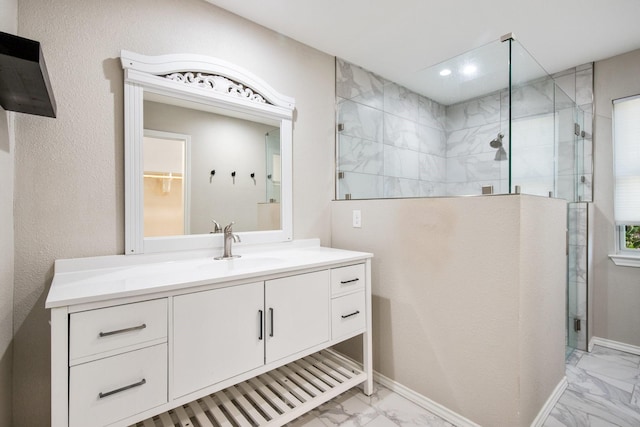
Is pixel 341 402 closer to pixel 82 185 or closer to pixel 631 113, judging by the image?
pixel 82 185

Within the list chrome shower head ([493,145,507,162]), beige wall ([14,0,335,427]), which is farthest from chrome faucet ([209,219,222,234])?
chrome shower head ([493,145,507,162])

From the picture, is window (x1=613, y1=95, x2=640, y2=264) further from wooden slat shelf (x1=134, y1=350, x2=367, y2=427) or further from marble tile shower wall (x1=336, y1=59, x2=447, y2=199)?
wooden slat shelf (x1=134, y1=350, x2=367, y2=427)

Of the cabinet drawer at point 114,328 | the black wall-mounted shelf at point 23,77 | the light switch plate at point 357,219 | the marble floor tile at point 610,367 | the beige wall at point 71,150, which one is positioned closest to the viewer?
the black wall-mounted shelf at point 23,77

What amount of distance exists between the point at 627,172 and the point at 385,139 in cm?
191

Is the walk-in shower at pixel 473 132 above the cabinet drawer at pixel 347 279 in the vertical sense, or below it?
above

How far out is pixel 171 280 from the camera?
3.74 feet

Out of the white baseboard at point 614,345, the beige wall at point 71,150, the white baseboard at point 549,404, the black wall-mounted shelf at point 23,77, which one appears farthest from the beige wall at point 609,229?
the black wall-mounted shelf at point 23,77

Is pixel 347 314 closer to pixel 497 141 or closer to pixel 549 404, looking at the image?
pixel 549 404

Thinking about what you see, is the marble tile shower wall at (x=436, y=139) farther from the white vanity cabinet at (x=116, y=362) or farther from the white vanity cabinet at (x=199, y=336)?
the white vanity cabinet at (x=116, y=362)

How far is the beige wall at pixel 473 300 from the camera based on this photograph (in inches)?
53.9

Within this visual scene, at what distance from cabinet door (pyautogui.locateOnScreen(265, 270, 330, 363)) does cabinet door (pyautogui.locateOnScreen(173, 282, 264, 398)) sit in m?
0.06

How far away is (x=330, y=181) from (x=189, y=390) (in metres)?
1.61

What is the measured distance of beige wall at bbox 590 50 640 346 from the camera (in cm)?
231

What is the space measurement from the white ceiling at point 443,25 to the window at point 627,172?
0.47m
